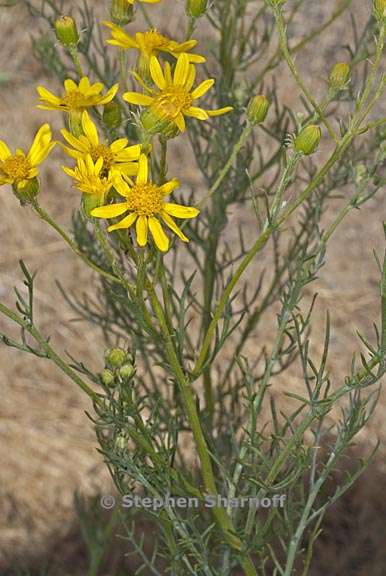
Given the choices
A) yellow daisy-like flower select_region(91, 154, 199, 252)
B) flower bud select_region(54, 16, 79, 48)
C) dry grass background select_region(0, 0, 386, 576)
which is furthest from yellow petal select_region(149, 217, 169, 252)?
dry grass background select_region(0, 0, 386, 576)

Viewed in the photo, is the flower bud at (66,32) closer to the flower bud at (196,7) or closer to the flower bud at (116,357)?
the flower bud at (196,7)

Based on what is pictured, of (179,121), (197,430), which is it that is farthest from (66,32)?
(197,430)

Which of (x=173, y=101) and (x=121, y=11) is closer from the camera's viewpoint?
(x=173, y=101)

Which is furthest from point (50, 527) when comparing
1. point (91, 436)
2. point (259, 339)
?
point (259, 339)

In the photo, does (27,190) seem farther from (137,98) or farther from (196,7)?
(196,7)

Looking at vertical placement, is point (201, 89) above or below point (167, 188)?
above

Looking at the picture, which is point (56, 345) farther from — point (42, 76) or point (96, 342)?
point (42, 76)
